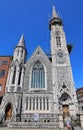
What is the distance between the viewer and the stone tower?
2323 centimetres

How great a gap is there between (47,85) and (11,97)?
8414mm

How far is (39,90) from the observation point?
83.8 feet

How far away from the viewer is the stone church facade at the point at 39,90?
2205cm

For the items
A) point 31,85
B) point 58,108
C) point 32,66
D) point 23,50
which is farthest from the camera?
point 23,50

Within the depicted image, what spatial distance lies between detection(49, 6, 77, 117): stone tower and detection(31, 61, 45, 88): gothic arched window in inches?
114

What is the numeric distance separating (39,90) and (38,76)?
4071 millimetres

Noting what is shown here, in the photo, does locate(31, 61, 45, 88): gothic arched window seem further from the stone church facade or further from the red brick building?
the red brick building

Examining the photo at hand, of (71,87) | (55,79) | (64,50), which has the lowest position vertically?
(71,87)

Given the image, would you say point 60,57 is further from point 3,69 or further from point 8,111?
point 8,111

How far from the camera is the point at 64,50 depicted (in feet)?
103

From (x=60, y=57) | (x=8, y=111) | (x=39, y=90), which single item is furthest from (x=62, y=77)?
(x=8, y=111)

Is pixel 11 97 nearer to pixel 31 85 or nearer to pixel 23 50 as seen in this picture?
pixel 31 85

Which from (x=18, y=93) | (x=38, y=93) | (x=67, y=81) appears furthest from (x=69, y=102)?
(x=18, y=93)

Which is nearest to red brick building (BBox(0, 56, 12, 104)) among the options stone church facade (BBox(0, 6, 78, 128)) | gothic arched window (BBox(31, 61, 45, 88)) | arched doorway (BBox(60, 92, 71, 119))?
stone church facade (BBox(0, 6, 78, 128))
